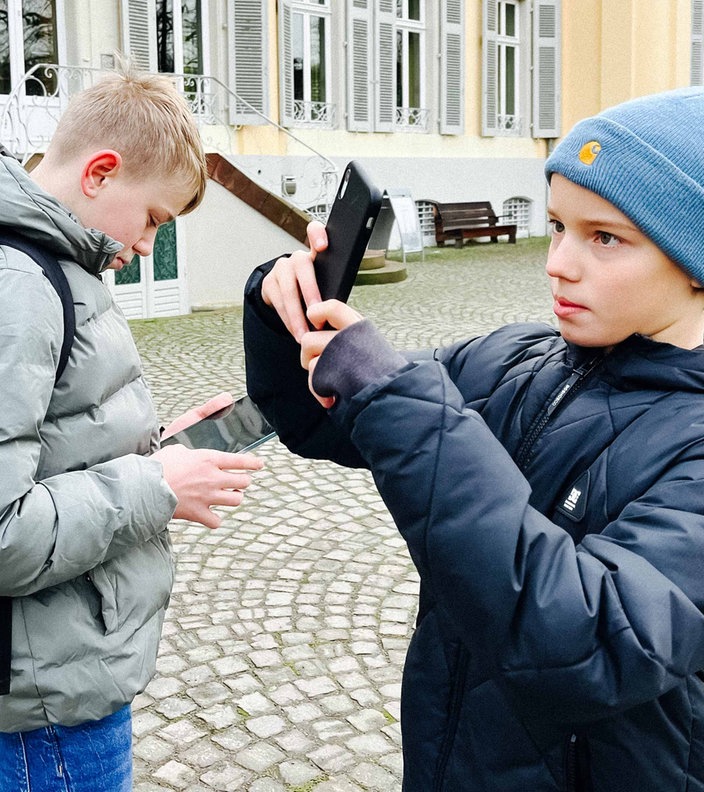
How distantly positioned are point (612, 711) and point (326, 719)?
1.94 meters

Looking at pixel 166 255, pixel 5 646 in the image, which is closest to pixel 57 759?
pixel 5 646

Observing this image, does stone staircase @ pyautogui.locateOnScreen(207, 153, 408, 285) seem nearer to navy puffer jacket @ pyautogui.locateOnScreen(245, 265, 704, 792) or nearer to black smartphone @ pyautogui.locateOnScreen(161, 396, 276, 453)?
black smartphone @ pyautogui.locateOnScreen(161, 396, 276, 453)

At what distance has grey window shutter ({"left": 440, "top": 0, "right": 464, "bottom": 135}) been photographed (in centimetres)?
1744

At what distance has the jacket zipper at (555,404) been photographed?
1219 mm

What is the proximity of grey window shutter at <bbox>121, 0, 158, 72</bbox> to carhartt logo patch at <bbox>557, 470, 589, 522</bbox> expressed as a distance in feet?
38.2

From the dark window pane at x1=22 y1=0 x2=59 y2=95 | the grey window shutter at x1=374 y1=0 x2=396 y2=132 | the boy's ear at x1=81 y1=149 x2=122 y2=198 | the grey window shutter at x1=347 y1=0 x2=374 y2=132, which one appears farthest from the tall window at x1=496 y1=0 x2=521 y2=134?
the boy's ear at x1=81 y1=149 x2=122 y2=198

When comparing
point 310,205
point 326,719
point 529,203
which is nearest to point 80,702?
point 326,719

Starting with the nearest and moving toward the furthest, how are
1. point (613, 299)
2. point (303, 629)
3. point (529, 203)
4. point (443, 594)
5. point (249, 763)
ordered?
point (443, 594)
point (613, 299)
point (249, 763)
point (303, 629)
point (529, 203)

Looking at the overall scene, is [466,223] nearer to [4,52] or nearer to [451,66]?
[451,66]

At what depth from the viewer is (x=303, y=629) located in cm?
335

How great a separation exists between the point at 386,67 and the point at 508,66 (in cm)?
407

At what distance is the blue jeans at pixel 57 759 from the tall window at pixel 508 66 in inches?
740

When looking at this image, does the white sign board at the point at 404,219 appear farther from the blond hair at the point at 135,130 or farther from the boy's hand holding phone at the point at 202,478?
the boy's hand holding phone at the point at 202,478

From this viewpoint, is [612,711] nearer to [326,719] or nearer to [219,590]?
[326,719]
